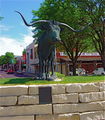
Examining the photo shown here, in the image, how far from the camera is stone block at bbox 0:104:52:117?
5465 mm

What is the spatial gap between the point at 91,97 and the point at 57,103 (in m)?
1.00

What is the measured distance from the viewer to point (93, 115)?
599cm

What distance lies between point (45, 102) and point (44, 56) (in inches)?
88.2

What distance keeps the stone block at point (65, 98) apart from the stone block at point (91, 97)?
0.18 metres

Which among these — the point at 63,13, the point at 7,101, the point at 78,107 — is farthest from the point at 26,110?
the point at 63,13

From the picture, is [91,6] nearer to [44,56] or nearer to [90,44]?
[90,44]

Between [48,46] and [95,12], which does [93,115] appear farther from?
[95,12]

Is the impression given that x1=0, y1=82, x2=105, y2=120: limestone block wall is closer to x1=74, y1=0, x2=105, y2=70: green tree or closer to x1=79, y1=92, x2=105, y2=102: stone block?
x1=79, y1=92, x2=105, y2=102: stone block

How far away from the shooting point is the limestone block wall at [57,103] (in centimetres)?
548

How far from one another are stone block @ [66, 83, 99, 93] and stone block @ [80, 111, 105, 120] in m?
0.62

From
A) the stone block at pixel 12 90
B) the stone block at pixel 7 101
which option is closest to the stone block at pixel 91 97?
the stone block at pixel 12 90

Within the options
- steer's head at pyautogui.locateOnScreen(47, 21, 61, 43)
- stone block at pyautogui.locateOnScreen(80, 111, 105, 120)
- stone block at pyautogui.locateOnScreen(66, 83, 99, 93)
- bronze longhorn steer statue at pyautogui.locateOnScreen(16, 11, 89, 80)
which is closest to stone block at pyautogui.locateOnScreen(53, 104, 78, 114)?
stone block at pyautogui.locateOnScreen(80, 111, 105, 120)

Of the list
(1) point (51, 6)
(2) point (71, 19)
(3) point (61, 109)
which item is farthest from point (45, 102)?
(1) point (51, 6)

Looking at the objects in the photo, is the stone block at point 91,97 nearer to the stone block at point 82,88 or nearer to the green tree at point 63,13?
the stone block at point 82,88
